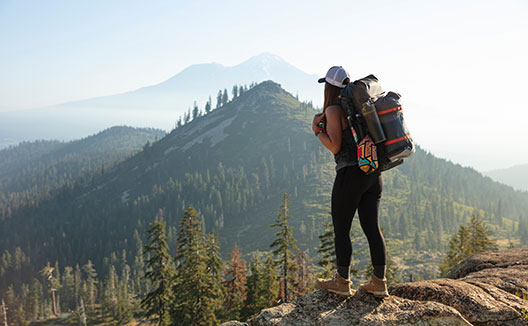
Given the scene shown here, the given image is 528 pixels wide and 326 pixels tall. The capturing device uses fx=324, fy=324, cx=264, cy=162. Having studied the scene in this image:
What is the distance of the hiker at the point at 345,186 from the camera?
5.38 metres

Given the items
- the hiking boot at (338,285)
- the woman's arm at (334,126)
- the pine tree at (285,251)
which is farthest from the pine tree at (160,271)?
the woman's arm at (334,126)

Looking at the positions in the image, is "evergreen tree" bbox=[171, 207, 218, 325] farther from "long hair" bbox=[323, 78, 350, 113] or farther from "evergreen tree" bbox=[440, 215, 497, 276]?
"evergreen tree" bbox=[440, 215, 497, 276]

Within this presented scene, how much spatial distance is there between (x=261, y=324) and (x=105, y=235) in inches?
8081

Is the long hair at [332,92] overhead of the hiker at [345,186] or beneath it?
overhead

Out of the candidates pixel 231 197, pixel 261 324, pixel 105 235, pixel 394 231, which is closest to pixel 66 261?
pixel 105 235

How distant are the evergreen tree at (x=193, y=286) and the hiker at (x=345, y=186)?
21.8 meters

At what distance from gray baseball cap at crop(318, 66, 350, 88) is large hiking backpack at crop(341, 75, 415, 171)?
0.79ft

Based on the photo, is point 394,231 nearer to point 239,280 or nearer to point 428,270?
point 428,270

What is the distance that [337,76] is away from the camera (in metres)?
5.52

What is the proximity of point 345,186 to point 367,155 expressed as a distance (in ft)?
2.25

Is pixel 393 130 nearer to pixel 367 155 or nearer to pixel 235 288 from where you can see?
pixel 367 155

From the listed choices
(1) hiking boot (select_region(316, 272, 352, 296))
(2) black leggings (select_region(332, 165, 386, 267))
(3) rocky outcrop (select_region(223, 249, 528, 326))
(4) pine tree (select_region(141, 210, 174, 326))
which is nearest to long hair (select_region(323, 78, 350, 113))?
(2) black leggings (select_region(332, 165, 386, 267))

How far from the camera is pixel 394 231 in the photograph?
156 meters

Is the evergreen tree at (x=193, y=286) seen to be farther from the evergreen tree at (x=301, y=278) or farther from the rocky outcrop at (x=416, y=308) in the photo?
the rocky outcrop at (x=416, y=308)
